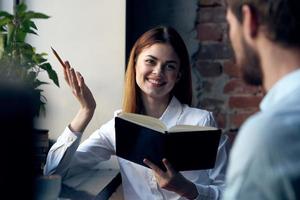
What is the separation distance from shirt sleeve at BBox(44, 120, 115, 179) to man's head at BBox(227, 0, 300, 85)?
3.53ft

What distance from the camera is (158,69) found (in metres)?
2.07

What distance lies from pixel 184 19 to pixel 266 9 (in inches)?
67.9

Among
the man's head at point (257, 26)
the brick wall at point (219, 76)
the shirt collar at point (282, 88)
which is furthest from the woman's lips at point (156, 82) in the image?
the shirt collar at point (282, 88)

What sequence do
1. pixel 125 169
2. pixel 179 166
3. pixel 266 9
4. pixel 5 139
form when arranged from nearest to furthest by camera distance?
1. pixel 5 139
2. pixel 266 9
3. pixel 179 166
4. pixel 125 169

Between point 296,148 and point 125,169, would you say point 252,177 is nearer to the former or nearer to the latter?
point 296,148

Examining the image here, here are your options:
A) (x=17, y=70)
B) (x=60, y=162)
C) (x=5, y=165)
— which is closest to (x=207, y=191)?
(x=60, y=162)

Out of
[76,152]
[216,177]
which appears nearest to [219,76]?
[216,177]

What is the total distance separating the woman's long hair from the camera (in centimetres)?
212

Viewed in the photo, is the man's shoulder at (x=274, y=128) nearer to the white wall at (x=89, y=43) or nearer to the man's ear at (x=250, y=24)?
the man's ear at (x=250, y=24)

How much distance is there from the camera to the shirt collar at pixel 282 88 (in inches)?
34.6

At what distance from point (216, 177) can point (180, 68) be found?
1.27 ft

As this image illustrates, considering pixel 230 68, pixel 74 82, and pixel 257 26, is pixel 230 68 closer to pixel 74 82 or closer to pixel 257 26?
pixel 74 82

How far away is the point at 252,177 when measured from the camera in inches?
33.2

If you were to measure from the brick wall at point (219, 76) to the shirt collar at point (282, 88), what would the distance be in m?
1.76
